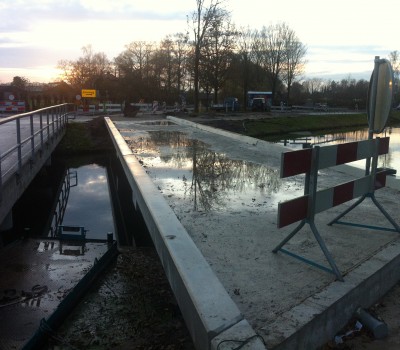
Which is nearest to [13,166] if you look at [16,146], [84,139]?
[16,146]

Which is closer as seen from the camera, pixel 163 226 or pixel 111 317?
pixel 163 226

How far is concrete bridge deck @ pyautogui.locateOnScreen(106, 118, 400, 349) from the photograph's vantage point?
2869 millimetres

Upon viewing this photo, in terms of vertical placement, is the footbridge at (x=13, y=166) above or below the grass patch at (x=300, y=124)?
above

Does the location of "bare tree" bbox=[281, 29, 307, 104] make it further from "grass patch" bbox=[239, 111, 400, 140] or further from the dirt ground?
the dirt ground

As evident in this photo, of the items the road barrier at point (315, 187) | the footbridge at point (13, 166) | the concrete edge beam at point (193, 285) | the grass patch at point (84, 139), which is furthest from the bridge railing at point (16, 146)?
the grass patch at point (84, 139)

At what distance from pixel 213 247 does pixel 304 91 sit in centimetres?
8788

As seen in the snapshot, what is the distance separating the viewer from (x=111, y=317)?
5.00 m

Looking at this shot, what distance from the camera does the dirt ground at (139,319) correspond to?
3307 millimetres

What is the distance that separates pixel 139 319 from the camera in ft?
15.4

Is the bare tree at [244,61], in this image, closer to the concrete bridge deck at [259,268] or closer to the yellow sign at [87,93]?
the yellow sign at [87,93]

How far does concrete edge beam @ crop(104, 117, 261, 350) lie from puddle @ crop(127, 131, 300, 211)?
1.11 meters

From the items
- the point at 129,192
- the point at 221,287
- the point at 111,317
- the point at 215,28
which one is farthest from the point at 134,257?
the point at 215,28

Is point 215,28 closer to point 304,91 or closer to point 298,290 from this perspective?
point 298,290

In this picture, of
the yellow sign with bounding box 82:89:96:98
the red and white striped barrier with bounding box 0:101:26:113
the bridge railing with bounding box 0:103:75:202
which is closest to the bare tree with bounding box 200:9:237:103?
the yellow sign with bounding box 82:89:96:98
